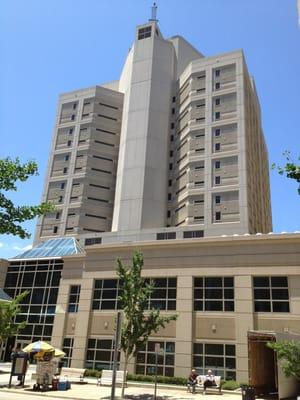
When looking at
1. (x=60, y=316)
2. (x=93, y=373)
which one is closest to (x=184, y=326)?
(x=93, y=373)

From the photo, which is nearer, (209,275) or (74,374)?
(74,374)

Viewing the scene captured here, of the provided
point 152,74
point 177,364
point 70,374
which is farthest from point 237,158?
point 70,374

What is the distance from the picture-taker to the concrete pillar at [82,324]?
31.7 m

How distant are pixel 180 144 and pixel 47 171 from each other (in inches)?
993

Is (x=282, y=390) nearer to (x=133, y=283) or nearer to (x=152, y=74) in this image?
(x=133, y=283)

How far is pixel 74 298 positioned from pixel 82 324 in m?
3.57

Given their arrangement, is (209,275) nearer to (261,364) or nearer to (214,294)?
(214,294)

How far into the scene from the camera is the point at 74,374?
2755 centimetres

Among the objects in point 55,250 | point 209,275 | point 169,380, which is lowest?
point 169,380

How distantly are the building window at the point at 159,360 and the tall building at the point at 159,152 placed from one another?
91.4 feet

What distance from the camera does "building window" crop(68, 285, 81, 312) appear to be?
35.3 meters

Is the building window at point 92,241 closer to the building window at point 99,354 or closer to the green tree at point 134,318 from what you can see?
the building window at point 99,354

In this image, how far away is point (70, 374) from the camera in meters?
27.8

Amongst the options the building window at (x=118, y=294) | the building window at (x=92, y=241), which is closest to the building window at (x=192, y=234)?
the building window at (x=92, y=241)
